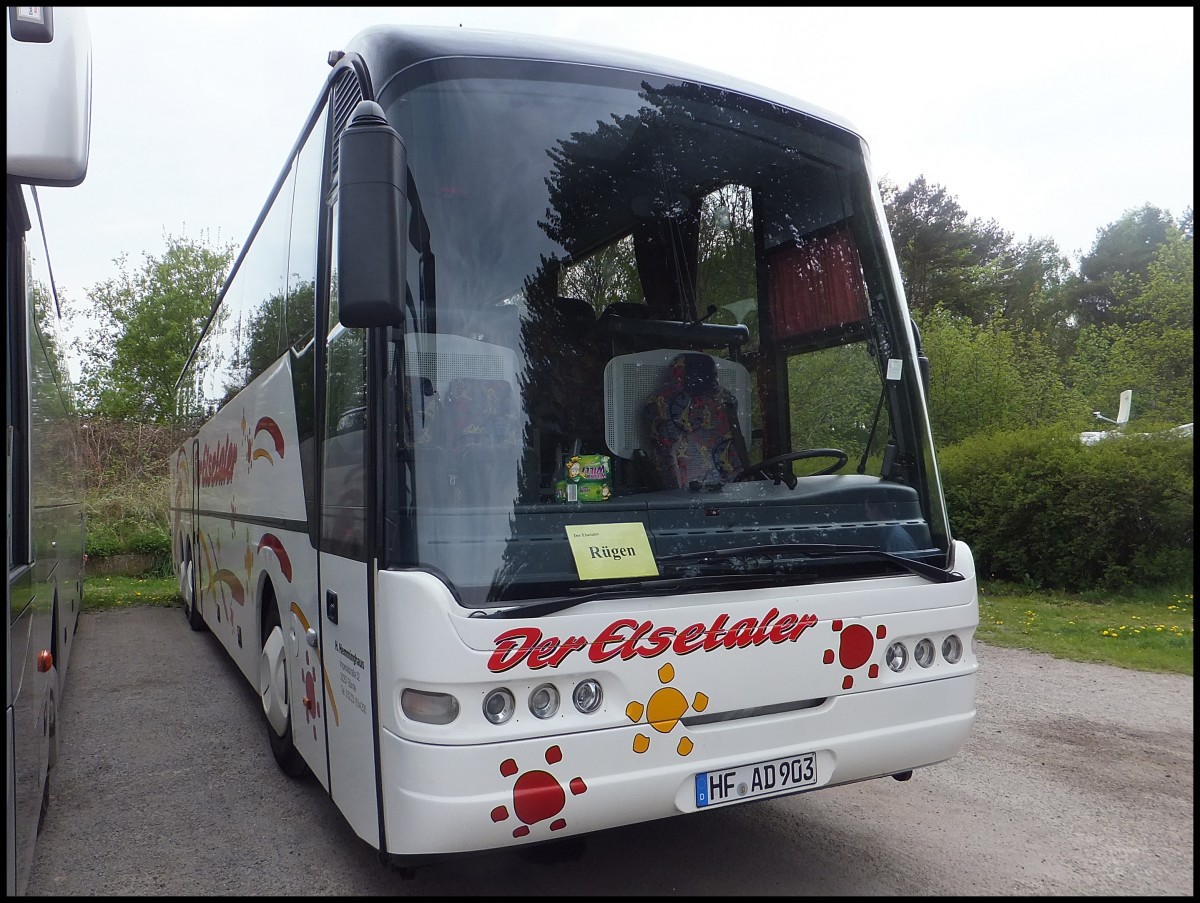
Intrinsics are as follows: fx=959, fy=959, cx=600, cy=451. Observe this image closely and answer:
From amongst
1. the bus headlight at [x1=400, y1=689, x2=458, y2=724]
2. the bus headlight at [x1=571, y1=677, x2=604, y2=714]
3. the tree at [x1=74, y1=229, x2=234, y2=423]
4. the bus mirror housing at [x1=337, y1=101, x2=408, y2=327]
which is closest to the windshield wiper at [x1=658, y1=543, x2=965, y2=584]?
the bus headlight at [x1=571, y1=677, x2=604, y2=714]

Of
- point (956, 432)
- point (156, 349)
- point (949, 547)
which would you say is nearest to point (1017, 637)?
point (949, 547)

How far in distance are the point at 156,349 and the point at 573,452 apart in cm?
2744

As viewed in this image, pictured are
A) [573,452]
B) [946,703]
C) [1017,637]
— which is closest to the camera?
[573,452]

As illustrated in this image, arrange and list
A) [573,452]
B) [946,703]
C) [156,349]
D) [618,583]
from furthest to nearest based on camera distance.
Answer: [156,349], [946,703], [573,452], [618,583]

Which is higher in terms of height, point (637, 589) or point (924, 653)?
point (637, 589)

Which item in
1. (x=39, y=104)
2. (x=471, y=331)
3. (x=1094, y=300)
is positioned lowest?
(x=471, y=331)

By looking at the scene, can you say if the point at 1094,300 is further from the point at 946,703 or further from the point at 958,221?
the point at 946,703

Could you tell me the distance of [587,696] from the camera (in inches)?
125

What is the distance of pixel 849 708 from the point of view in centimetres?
362

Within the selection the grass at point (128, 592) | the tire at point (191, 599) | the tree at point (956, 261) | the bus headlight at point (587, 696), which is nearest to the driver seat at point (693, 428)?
the bus headlight at point (587, 696)

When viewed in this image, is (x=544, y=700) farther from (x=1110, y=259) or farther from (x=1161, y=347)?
(x=1110, y=259)

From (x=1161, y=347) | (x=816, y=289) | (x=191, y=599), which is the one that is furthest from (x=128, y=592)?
(x=1161, y=347)

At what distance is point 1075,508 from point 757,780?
33.7 ft

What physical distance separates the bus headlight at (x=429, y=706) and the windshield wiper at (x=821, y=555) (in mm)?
868
